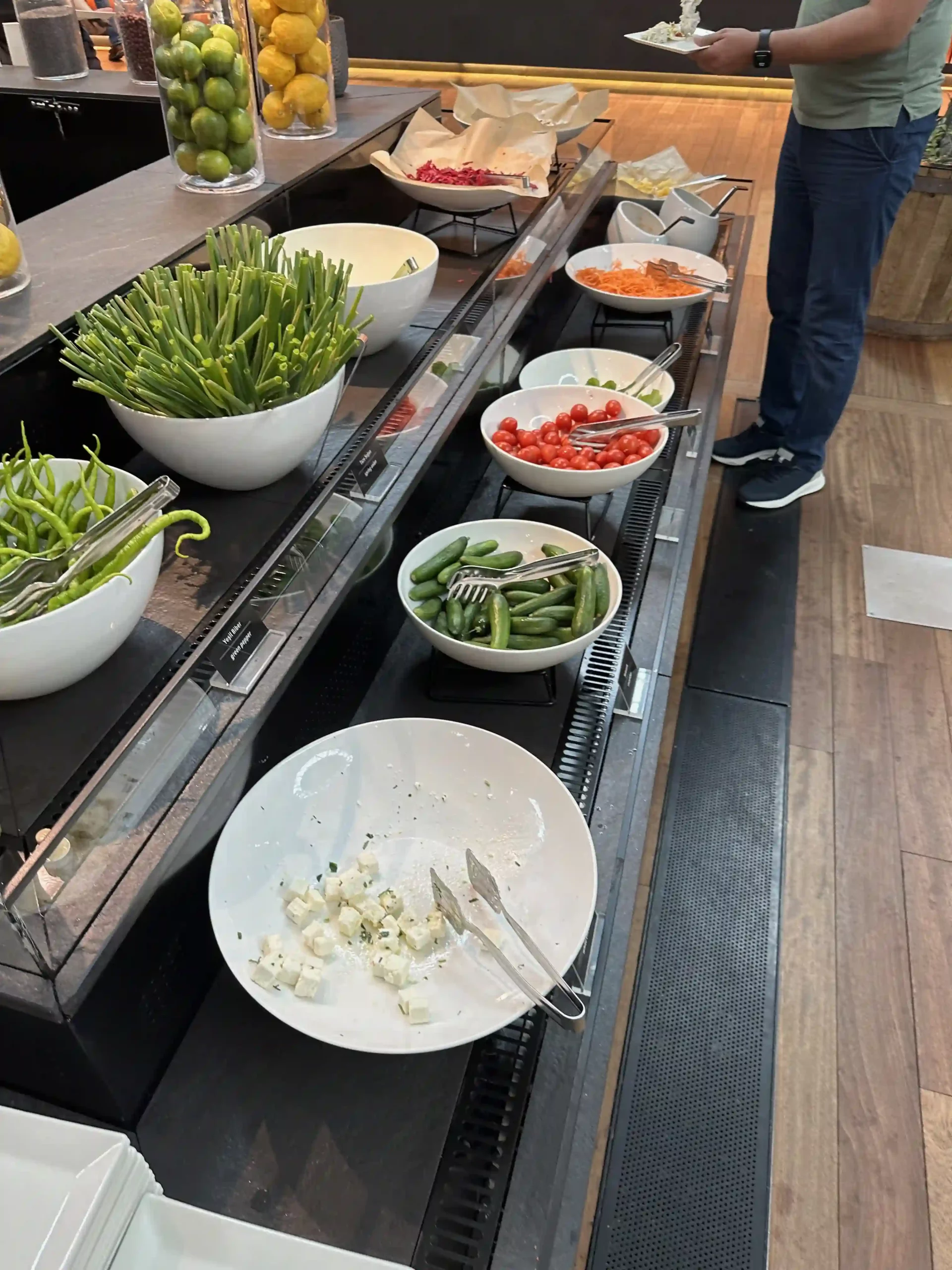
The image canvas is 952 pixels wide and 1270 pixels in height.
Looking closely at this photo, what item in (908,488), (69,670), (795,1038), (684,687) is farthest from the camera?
(908,488)

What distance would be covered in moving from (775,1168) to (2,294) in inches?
60.2

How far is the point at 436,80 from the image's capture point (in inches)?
266

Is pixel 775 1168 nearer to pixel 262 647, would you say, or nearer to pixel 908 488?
pixel 262 647

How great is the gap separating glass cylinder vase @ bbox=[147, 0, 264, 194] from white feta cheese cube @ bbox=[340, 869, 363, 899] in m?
1.15

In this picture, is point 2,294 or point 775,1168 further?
point 775,1168

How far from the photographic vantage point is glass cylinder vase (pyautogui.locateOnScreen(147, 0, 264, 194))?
1.28 m

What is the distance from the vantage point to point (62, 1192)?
0.50m

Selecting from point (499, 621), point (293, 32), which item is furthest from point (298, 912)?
point (293, 32)

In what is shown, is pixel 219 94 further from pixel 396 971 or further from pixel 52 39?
pixel 396 971

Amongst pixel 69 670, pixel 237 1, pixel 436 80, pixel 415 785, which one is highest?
pixel 237 1

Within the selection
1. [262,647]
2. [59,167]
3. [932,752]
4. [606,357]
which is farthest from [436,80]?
[262,647]

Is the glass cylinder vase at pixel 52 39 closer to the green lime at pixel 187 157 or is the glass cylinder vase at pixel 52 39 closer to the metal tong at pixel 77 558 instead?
the green lime at pixel 187 157

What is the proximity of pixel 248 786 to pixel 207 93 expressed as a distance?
1066 mm

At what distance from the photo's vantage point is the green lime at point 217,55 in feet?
4.15
